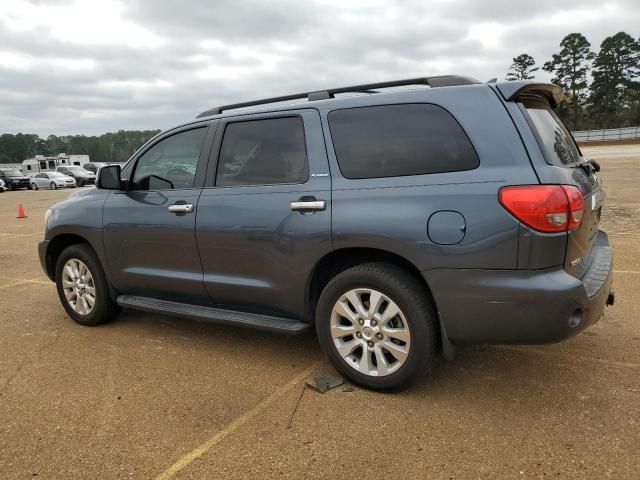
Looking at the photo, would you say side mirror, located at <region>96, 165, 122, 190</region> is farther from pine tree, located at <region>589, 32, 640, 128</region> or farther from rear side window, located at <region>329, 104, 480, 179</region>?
pine tree, located at <region>589, 32, 640, 128</region>

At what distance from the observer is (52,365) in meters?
3.88

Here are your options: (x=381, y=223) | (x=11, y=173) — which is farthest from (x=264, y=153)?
(x=11, y=173)

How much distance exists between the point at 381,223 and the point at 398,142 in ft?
1.66

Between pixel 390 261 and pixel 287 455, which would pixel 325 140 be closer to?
pixel 390 261

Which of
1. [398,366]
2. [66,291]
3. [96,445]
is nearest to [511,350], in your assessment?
[398,366]

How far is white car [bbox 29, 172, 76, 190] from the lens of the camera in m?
33.9

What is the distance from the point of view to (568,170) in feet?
9.48

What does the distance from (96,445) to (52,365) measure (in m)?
1.37

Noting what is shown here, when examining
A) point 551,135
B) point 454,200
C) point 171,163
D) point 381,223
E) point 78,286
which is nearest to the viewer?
point 454,200

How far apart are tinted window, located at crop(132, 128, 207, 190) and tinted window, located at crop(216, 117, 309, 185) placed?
29 centimetres

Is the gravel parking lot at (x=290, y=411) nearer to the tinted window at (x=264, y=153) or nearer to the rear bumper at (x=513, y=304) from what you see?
the rear bumper at (x=513, y=304)

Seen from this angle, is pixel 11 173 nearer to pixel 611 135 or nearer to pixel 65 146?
pixel 611 135

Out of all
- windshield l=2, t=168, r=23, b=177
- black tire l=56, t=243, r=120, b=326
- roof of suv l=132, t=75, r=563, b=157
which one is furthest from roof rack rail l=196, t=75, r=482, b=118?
windshield l=2, t=168, r=23, b=177

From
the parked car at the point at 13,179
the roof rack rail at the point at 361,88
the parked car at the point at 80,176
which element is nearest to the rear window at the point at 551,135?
the roof rack rail at the point at 361,88
